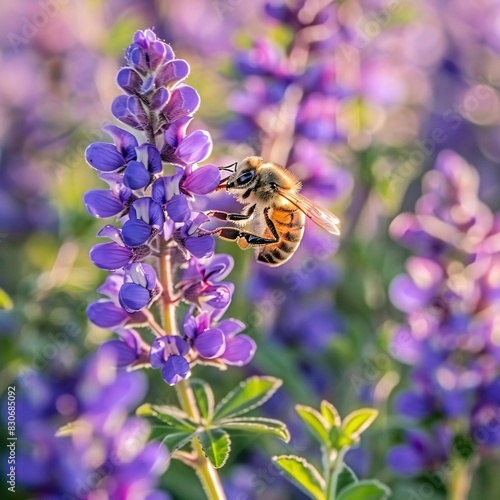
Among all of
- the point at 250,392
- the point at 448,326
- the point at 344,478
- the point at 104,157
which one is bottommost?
the point at 344,478

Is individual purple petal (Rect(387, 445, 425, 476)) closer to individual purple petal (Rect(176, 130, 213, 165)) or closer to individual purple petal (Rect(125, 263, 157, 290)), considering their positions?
individual purple petal (Rect(125, 263, 157, 290))

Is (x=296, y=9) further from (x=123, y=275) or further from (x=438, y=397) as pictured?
(x=123, y=275)

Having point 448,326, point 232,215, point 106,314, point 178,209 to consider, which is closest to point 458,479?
point 448,326

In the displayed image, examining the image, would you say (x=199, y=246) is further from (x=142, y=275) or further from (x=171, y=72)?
(x=171, y=72)

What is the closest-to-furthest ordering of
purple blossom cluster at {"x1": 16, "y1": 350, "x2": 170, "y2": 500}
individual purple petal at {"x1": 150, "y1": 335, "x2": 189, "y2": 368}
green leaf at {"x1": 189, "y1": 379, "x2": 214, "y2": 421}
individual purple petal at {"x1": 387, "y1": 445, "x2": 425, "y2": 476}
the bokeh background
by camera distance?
1. individual purple petal at {"x1": 150, "y1": 335, "x2": 189, "y2": 368}
2. green leaf at {"x1": 189, "y1": 379, "x2": 214, "y2": 421}
3. purple blossom cluster at {"x1": 16, "y1": 350, "x2": 170, "y2": 500}
4. individual purple petal at {"x1": 387, "y1": 445, "x2": 425, "y2": 476}
5. the bokeh background

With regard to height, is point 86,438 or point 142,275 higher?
point 142,275

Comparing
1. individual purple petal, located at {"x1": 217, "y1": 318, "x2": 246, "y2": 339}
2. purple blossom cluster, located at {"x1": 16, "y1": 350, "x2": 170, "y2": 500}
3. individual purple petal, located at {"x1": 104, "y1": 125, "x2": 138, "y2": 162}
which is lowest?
purple blossom cluster, located at {"x1": 16, "y1": 350, "x2": 170, "y2": 500}

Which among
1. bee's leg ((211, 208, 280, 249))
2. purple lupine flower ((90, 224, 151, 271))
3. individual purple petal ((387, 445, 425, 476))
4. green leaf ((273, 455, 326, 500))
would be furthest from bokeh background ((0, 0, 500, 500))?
purple lupine flower ((90, 224, 151, 271))

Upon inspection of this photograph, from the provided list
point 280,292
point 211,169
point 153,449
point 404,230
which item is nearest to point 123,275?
point 211,169
